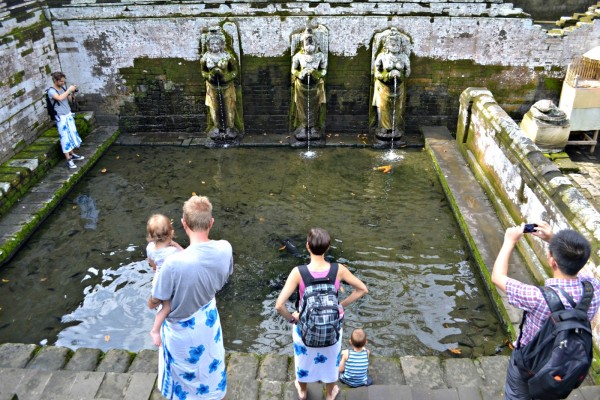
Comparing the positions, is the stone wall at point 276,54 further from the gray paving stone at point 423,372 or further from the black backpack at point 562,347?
the black backpack at point 562,347

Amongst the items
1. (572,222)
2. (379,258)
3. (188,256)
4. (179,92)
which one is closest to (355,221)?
(379,258)

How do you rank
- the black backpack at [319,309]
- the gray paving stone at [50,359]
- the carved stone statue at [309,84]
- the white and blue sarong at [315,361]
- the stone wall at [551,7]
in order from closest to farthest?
the black backpack at [319,309]
the white and blue sarong at [315,361]
the gray paving stone at [50,359]
the carved stone statue at [309,84]
the stone wall at [551,7]

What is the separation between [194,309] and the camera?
3.29 meters

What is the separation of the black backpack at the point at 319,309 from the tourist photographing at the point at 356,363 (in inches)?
29.2

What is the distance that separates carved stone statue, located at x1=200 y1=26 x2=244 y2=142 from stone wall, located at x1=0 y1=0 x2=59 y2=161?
300 cm

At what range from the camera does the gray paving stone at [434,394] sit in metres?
4.05

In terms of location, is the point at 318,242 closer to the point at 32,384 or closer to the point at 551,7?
the point at 32,384

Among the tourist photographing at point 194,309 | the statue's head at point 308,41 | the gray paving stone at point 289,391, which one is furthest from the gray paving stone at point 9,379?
the statue's head at point 308,41

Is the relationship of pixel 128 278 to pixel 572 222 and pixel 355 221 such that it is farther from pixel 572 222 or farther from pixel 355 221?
pixel 572 222

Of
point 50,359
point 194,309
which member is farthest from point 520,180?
point 50,359

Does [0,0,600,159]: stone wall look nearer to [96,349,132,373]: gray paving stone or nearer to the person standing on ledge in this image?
the person standing on ledge

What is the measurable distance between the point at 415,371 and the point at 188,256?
97.7 inches

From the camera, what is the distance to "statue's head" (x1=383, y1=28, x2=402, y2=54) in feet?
30.3

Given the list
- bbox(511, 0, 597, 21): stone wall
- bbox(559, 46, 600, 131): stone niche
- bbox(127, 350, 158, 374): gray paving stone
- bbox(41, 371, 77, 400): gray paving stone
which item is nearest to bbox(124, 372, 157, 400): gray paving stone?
bbox(127, 350, 158, 374): gray paving stone
